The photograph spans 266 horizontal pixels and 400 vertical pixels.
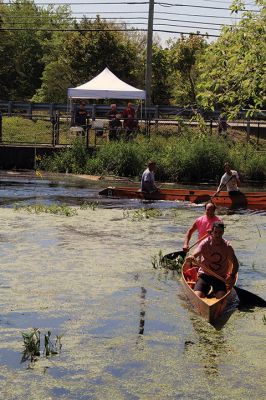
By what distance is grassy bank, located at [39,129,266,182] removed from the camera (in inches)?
1357

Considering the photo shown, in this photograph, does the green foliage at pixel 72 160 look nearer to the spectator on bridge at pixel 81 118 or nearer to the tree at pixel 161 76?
the spectator on bridge at pixel 81 118

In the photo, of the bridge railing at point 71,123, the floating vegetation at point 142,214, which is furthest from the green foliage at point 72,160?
the floating vegetation at point 142,214

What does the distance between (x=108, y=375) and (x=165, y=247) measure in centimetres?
875

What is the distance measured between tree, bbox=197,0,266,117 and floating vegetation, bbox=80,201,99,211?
10.7 metres

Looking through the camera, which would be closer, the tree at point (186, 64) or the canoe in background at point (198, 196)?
the canoe in background at point (198, 196)

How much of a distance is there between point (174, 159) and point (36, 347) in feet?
80.2

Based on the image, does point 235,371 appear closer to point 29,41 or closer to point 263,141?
point 263,141

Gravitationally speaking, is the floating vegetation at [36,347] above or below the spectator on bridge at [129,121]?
below

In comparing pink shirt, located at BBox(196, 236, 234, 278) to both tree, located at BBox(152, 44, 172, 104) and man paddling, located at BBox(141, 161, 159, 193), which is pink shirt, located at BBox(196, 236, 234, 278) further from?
tree, located at BBox(152, 44, 172, 104)

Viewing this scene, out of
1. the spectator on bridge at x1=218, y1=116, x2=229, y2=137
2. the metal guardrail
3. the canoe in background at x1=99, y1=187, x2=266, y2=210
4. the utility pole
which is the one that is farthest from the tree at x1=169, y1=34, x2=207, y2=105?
the canoe in background at x1=99, y1=187, x2=266, y2=210

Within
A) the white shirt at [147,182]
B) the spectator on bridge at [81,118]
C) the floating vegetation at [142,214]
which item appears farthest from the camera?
the spectator on bridge at [81,118]

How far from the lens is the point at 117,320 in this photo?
40.5ft

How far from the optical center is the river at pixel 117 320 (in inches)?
376

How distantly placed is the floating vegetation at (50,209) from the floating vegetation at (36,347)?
1284 centimetres
